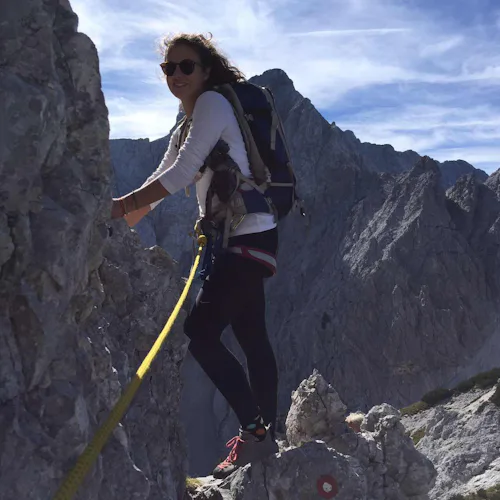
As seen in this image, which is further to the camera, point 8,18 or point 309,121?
point 309,121

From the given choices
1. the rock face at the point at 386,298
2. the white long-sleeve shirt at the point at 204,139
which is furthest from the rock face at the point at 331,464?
the rock face at the point at 386,298

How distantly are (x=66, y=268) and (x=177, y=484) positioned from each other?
12.6 ft

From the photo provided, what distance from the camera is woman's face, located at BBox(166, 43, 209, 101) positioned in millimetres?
5805

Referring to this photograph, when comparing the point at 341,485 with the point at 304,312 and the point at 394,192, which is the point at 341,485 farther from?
the point at 394,192

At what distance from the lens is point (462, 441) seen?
78.9ft

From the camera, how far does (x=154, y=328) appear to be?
7.80 metres

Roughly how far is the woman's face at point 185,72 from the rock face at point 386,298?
6136 centimetres

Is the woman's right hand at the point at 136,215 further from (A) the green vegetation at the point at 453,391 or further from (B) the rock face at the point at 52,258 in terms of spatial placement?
(A) the green vegetation at the point at 453,391

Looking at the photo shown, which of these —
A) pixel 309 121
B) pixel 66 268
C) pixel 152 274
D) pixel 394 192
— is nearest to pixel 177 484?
pixel 152 274

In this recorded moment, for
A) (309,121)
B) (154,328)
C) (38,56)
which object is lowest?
(154,328)

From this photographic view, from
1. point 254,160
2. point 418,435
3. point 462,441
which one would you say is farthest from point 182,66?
point 418,435

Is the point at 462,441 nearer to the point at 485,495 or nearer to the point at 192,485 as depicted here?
the point at 485,495

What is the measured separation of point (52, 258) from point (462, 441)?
23.6 metres

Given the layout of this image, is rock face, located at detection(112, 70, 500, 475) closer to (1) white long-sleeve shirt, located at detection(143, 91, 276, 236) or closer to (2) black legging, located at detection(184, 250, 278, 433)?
(2) black legging, located at detection(184, 250, 278, 433)
